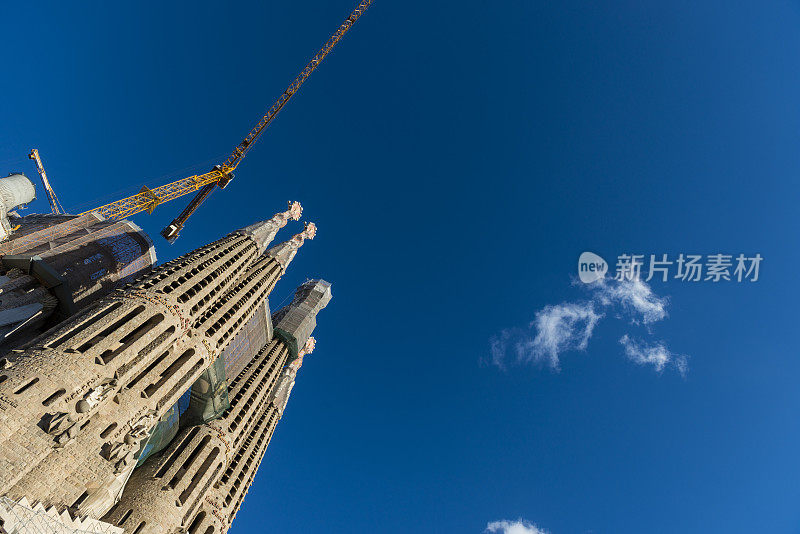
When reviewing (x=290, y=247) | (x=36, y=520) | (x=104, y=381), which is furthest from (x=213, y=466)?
(x=290, y=247)

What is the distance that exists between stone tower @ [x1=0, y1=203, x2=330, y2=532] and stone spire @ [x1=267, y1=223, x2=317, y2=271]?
31.2 metres

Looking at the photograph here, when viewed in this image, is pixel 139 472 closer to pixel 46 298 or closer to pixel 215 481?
pixel 215 481

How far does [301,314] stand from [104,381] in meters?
95.7

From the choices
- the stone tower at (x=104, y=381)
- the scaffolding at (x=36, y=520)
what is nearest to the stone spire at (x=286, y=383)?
the stone tower at (x=104, y=381)

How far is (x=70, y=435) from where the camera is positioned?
37156mm

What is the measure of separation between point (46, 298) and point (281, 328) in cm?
6784

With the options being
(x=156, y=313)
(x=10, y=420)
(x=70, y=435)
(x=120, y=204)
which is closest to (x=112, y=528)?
(x=70, y=435)

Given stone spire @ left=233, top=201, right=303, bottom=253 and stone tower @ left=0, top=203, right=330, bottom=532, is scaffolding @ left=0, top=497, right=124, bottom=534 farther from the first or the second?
stone spire @ left=233, top=201, right=303, bottom=253

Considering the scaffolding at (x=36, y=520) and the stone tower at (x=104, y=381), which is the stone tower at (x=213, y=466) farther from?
the scaffolding at (x=36, y=520)

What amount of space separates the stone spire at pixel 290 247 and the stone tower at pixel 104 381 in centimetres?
3119

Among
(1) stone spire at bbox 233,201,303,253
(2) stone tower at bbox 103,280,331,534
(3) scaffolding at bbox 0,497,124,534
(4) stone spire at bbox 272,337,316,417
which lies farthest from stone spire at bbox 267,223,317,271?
(3) scaffolding at bbox 0,497,124,534

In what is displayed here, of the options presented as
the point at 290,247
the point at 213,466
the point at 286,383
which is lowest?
the point at 213,466

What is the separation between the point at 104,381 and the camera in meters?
42.1

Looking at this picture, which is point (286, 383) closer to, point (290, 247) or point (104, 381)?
point (290, 247)
